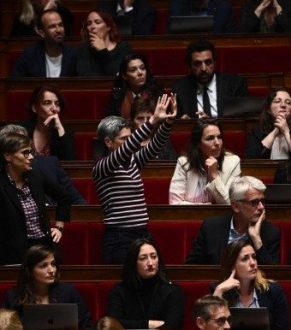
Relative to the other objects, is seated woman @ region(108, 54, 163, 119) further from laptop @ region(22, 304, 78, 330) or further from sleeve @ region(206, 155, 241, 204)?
laptop @ region(22, 304, 78, 330)

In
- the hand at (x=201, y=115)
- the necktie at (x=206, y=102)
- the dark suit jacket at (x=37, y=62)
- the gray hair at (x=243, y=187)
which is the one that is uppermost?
the dark suit jacket at (x=37, y=62)

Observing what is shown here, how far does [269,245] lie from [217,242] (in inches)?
3.8

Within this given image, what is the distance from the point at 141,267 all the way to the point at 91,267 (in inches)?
5.3

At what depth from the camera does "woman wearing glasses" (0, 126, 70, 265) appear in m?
2.62

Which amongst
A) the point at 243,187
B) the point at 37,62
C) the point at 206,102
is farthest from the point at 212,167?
the point at 37,62

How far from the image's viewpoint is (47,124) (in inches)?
120

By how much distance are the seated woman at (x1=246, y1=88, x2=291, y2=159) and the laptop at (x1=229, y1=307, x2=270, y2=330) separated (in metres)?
0.82

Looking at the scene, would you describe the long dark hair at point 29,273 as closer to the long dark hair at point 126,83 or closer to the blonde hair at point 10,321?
the blonde hair at point 10,321

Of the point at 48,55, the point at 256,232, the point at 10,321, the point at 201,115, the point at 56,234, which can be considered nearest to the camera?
the point at 10,321

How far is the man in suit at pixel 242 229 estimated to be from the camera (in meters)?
2.62

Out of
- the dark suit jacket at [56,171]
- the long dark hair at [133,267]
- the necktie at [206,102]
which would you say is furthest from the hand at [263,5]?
the long dark hair at [133,267]

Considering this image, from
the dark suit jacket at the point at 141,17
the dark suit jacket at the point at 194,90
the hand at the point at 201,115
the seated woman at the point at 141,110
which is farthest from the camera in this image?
the dark suit jacket at the point at 141,17

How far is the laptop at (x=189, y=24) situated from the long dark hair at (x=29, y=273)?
49.2 inches

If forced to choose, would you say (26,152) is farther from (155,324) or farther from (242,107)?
(242,107)
